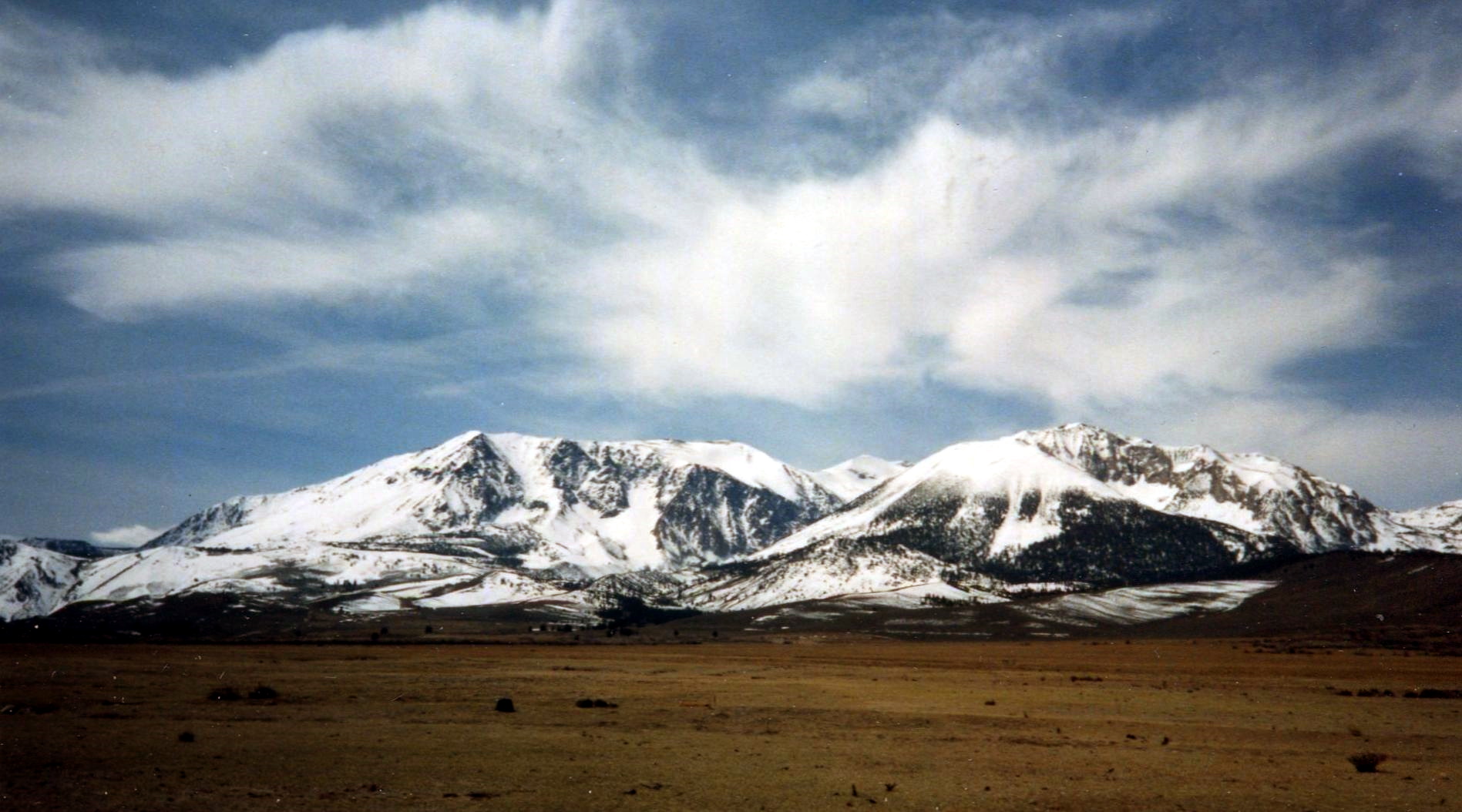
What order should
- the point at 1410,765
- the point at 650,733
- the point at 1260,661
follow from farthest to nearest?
the point at 1260,661
the point at 650,733
the point at 1410,765

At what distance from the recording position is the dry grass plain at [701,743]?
26.3 m

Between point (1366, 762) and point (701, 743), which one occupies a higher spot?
point (701, 743)

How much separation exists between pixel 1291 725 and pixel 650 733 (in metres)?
32.1

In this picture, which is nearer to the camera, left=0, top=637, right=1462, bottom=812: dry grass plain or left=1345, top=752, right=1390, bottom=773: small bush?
left=0, top=637, right=1462, bottom=812: dry grass plain

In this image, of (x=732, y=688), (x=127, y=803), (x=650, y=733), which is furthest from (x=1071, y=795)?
(x=732, y=688)

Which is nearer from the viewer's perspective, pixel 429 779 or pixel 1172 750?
pixel 429 779

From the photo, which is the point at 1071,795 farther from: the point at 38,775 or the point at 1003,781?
the point at 38,775

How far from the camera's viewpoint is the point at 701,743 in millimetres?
37750

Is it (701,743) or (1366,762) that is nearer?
(1366,762)

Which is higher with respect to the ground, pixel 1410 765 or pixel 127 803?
pixel 127 803

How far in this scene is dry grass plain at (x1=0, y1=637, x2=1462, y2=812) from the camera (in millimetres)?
26328

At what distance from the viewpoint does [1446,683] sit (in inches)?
3027

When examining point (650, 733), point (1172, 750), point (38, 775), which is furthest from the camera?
point (650, 733)

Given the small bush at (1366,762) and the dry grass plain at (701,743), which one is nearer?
the dry grass plain at (701,743)
